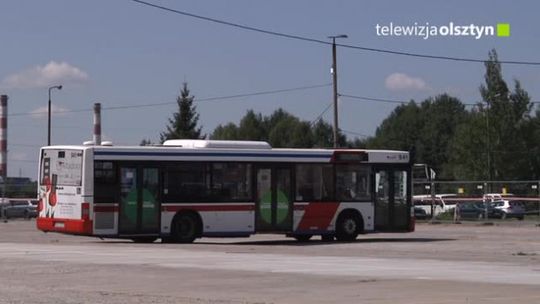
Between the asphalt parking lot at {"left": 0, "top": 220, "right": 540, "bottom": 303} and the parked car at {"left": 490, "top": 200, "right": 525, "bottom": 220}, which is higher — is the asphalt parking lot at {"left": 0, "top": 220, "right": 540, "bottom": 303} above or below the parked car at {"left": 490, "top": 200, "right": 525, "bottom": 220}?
below

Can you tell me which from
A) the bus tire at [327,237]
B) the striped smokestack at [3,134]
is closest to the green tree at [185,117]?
the striped smokestack at [3,134]

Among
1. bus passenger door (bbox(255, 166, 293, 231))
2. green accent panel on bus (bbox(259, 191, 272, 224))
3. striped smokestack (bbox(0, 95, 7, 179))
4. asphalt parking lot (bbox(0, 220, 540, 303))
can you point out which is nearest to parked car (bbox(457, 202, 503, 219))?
bus passenger door (bbox(255, 166, 293, 231))

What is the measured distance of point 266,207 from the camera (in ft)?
98.0

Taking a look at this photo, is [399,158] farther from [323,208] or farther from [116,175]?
[116,175]

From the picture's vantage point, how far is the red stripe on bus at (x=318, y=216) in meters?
30.4

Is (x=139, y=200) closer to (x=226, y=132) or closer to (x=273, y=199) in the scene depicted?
(x=273, y=199)

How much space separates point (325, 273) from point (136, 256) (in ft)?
19.1

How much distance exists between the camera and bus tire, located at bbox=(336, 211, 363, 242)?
30.9m

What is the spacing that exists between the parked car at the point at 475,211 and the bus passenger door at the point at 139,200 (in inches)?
972

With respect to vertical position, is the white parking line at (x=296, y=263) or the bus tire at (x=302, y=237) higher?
the bus tire at (x=302, y=237)

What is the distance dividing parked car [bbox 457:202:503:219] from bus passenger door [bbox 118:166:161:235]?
24.7 metres

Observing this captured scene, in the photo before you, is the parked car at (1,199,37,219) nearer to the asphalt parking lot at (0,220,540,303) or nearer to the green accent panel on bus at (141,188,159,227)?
the green accent panel on bus at (141,188,159,227)

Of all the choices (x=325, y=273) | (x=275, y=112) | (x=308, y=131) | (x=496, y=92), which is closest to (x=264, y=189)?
(x=325, y=273)

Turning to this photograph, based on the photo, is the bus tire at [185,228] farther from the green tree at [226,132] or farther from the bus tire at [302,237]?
the green tree at [226,132]
